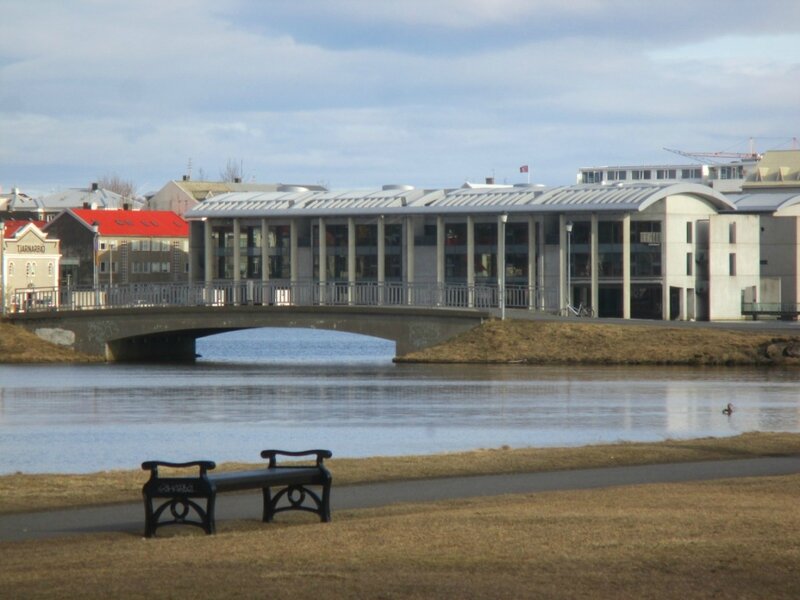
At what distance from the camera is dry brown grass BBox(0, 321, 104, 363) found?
269 ft

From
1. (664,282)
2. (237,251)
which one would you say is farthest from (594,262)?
(237,251)

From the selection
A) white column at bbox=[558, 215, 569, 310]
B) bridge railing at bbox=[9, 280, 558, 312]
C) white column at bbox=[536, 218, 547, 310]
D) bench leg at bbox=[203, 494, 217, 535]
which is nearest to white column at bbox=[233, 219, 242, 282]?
bridge railing at bbox=[9, 280, 558, 312]

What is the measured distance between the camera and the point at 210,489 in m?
16.8

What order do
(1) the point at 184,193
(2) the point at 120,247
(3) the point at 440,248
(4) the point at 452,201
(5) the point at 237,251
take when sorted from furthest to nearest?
(1) the point at 184,193, (2) the point at 120,247, (5) the point at 237,251, (4) the point at 452,201, (3) the point at 440,248

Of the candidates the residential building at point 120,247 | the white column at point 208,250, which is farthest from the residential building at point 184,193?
the white column at point 208,250

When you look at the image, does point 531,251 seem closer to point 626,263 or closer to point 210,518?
point 626,263

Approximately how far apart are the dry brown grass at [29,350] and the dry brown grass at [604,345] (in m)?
19.2

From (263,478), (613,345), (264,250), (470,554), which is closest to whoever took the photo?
(470,554)

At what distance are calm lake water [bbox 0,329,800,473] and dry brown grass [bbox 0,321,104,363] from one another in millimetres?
5764

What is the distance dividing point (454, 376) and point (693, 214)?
38.8 m

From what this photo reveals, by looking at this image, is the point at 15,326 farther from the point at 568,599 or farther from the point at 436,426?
the point at 568,599

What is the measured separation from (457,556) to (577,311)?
78.8 m

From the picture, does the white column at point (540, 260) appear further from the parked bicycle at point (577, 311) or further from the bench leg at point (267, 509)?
the bench leg at point (267, 509)

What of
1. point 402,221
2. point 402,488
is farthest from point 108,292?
point 402,488
